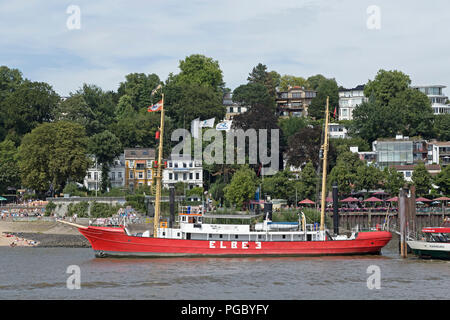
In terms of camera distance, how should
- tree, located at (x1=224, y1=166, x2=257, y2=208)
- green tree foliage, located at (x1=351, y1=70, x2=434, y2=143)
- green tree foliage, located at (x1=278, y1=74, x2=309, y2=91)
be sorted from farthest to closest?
green tree foliage, located at (x1=278, y1=74, x2=309, y2=91)
green tree foliage, located at (x1=351, y1=70, x2=434, y2=143)
tree, located at (x1=224, y1=166, x2=257, y2=208)

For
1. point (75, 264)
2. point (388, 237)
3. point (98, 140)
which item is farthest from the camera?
point (98, 140)

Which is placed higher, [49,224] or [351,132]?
[351,132]

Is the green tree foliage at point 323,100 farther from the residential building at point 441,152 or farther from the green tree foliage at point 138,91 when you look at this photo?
the green tree foliage at point 138,91

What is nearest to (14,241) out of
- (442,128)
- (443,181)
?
(443,181)

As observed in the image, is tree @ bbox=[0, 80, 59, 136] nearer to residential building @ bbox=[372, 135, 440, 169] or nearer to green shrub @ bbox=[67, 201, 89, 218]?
green shrub @ bbox=[67, 201, 89, 218]

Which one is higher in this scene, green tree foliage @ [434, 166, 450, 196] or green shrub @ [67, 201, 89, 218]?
green tree foliage @ [434, 166, 450, 196]

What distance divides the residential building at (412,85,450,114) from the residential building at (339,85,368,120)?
12606mm

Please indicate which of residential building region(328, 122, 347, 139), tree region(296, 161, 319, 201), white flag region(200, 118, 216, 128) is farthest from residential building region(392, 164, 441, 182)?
white flag region(200, 118, 216, 128)

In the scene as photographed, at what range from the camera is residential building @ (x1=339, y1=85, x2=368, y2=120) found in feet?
522

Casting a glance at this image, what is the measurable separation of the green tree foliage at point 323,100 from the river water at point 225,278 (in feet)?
279

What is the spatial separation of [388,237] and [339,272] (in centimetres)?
1196
